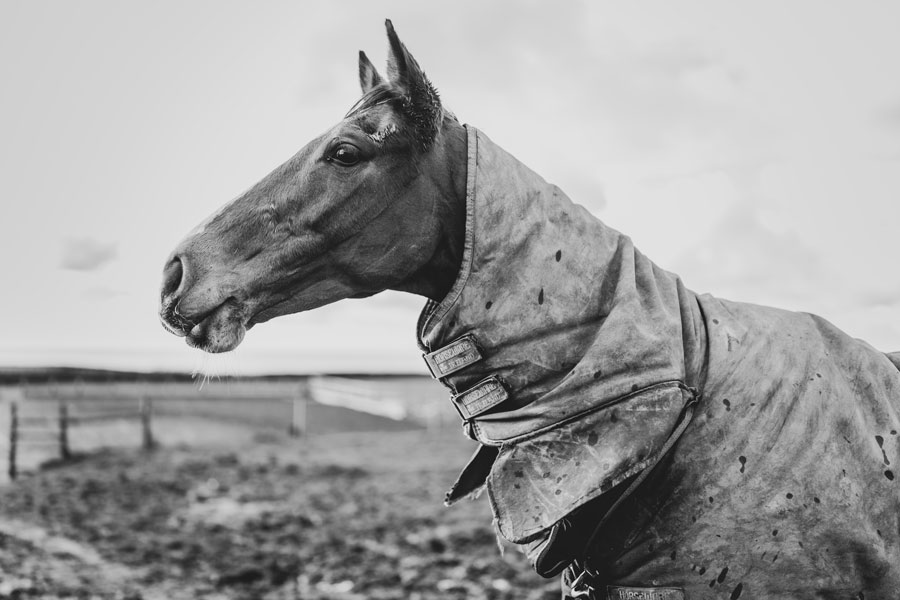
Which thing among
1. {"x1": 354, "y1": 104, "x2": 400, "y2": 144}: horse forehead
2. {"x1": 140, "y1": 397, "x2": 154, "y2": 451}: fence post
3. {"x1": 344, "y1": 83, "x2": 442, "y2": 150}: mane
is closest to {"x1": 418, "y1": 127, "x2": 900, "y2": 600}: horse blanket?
{"x1": 344, "y1": 83, "x2": 442, "y2": 150}: mane

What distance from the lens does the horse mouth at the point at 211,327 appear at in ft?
6.86

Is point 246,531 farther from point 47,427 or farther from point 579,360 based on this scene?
A: point 579,360

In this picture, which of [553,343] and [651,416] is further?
[553,343]

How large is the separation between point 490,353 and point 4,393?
1156cm

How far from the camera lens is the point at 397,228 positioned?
2.19 m

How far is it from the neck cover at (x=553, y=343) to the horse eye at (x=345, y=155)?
33cm

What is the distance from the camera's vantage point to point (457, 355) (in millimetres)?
2098

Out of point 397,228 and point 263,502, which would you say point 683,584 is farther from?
point 263,502

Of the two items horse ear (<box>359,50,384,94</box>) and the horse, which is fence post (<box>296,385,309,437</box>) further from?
the horse

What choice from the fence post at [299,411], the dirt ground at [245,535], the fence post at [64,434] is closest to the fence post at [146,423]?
the dirt ground at [245,535]

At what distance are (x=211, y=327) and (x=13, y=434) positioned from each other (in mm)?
9709

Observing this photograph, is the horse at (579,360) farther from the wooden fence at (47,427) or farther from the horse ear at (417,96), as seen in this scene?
the wooden fence at (47,427)

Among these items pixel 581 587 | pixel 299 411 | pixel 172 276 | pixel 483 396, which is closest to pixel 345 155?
pixel 172 276

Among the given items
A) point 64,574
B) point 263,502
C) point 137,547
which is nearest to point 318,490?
point 263,502
